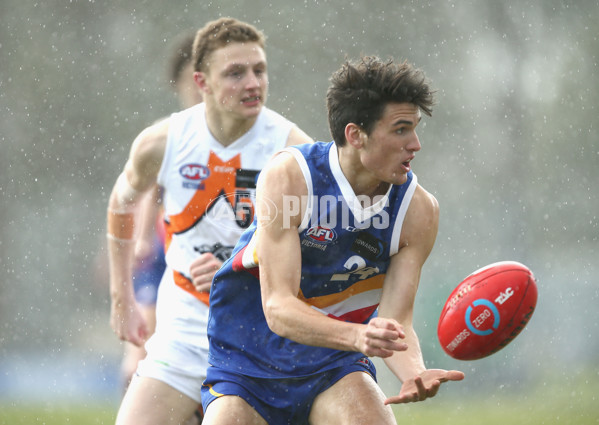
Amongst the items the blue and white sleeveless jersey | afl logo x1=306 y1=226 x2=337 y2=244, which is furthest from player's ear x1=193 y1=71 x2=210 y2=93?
afl logo x1=306 y1=226 x2=337 y2=244

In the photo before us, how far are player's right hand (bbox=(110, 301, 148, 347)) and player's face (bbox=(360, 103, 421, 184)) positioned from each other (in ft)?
7.15

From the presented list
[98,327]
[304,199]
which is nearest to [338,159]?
[304,199]

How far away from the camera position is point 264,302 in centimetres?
363

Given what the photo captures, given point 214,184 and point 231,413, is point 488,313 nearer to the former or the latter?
point 231,413

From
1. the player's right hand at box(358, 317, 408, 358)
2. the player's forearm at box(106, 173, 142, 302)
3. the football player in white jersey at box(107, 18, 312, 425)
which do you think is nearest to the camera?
the player's right hand at box(358, 317, 408, 358)

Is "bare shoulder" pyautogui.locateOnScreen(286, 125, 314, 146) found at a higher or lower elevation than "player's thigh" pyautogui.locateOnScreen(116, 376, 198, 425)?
higher

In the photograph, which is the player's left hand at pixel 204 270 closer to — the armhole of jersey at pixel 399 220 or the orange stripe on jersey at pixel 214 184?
the orange stripe on jersey at pixel 214 184

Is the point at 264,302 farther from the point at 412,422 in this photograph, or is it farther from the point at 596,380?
the point at 596,380

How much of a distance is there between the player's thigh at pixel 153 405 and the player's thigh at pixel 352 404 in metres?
1.00

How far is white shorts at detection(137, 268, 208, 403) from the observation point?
4.75 meters

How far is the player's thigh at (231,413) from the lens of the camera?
12.0 ft

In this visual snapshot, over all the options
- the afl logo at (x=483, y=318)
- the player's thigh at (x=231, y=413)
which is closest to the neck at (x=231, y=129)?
the player's thigh at (x=231, y=413)

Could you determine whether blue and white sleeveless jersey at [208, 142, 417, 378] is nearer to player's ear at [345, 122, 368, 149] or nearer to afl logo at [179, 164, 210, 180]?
player's ear at [345, 122, 368, 149]

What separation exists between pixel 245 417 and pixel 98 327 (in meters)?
12.0
